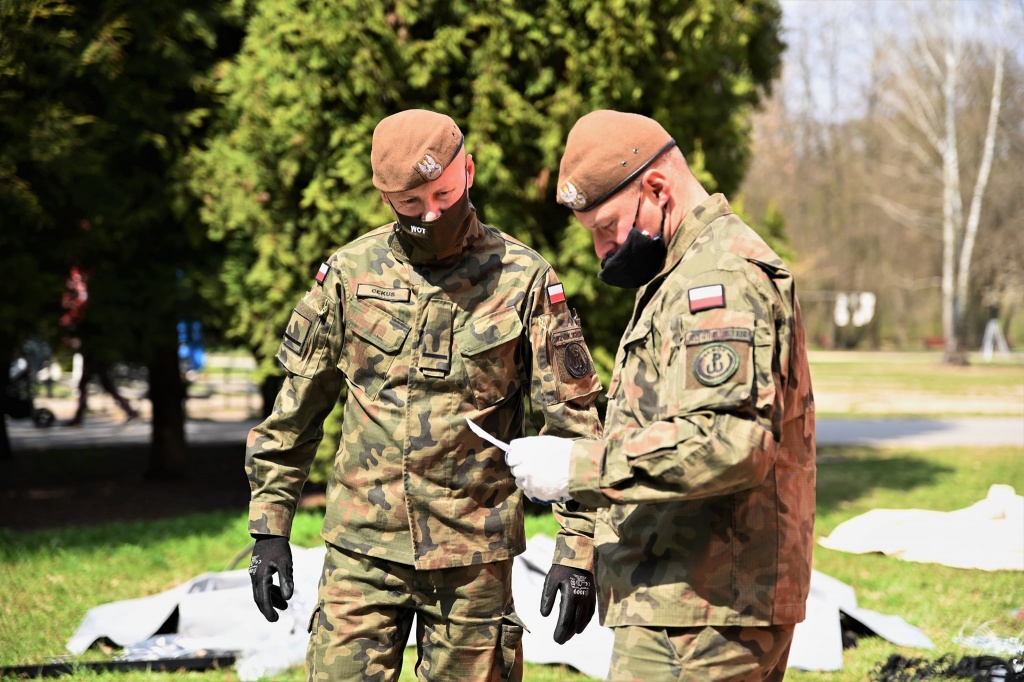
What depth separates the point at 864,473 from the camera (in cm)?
1160

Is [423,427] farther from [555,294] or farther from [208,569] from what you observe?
[208,569]

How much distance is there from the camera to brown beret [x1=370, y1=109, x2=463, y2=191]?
296 cm

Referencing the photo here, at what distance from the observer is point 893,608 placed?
6.30m

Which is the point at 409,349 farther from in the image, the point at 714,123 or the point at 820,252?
the point at 820,252

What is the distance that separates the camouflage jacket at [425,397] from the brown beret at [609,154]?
83 centimetres

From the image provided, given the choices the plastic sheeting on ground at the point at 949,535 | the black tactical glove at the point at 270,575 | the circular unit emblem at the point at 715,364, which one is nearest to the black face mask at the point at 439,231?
the black tactical glove at the point at 270,575

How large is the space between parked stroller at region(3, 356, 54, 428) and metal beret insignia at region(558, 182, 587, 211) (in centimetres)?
1647

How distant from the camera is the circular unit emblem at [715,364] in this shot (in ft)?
6.60

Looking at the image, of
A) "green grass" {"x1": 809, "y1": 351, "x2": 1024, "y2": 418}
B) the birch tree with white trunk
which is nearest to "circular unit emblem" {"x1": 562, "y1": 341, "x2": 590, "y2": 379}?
"green grass" {"x1": 809, "y1": 351, "x2": 1024, "y2": 418}

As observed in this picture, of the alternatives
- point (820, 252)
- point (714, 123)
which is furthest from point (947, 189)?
point (714, 123)

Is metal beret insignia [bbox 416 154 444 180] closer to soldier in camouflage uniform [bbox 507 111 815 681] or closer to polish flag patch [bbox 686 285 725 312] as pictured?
soldier in camouflage uniform [bbox 507 111 815 681]

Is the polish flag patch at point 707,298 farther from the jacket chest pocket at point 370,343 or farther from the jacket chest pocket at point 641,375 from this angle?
the jacket chest pocket at point 370,343

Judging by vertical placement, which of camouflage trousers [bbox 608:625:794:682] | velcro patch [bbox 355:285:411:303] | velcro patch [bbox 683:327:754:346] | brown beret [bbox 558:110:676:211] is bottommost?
camouflage trousers [bbox 608:625:794:682]

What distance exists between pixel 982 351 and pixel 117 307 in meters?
37.6
